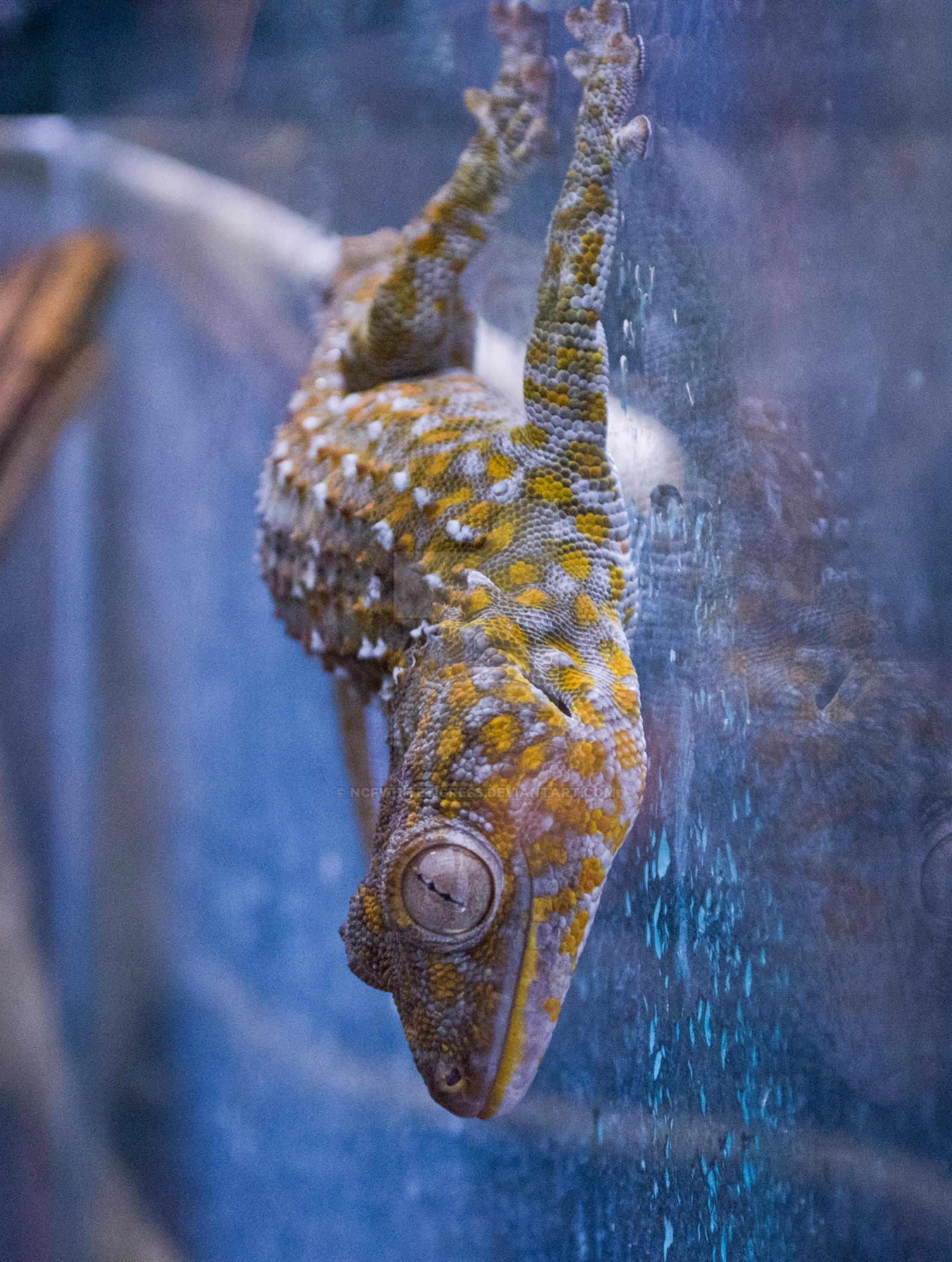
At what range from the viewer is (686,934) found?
1109 mm

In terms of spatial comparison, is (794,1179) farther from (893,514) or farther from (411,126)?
(411,126)

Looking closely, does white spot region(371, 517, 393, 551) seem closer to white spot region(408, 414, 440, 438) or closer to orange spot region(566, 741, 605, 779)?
white spot region(408, 414, 440, 438)

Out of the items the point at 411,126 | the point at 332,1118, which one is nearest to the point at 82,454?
the point at 411,126

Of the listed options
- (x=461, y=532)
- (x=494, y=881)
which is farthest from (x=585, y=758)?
(x=461, y=532)

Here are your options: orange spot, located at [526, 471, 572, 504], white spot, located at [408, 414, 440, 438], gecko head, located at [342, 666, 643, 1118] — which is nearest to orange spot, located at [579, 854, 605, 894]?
gecko head, located at [342, 666, 643, 1118]

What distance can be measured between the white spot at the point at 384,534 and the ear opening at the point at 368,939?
47cm

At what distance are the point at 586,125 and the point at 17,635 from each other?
8.84ft

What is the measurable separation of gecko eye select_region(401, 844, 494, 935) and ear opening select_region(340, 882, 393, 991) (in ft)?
0.34

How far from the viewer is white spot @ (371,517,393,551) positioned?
1337 millimetres

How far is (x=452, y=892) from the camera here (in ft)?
3.26

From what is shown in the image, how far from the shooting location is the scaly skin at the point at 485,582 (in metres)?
1.03

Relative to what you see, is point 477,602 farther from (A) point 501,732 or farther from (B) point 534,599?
(A) point 501,732

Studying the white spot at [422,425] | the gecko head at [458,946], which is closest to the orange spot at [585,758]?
the gecko head at [458,946]

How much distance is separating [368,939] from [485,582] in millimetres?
453
